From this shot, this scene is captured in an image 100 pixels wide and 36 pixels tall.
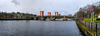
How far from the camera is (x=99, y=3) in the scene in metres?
28.6

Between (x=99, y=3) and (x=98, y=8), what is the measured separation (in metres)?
1.50

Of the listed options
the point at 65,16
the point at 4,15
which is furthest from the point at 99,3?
the point at 4,15

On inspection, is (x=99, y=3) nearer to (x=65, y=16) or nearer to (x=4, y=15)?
(x=65, y=16)

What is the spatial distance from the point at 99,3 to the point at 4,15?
15797 cm

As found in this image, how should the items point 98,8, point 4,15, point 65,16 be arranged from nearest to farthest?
1. point 98,8
2. point 65,16
3. point 4,15

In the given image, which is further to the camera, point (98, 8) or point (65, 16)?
point (65, 16)

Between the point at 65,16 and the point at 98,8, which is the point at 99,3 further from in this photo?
the point at 65,16

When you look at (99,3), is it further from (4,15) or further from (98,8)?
(4,15)

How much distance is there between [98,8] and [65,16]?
321 feet

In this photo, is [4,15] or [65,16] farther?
[4,15]

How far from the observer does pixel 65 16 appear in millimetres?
126188

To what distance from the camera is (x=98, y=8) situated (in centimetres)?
2862

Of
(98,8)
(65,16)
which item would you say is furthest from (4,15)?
(98,8)

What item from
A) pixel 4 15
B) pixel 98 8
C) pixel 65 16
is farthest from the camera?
pixel 4 15
